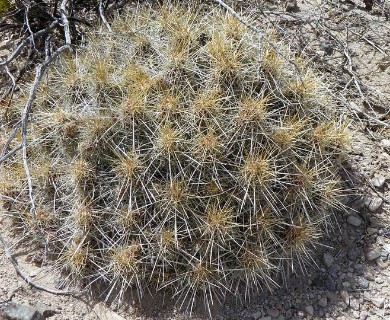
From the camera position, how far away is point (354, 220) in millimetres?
3051

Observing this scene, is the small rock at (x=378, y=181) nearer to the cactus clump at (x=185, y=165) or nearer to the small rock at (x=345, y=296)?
the cactus clump at (x=185, y=165)

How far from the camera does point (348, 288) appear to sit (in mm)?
2830

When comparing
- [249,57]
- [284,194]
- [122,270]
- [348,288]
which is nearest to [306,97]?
[249,57]

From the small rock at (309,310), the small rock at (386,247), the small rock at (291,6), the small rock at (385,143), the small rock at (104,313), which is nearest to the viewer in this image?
the small rock at (104,313)

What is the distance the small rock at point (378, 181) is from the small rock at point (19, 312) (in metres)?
2.02

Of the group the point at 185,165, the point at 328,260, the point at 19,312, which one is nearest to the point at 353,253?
the point at 328,260

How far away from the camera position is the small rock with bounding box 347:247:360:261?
294 centimetres

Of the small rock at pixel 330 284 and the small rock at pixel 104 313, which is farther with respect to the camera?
the small rock at pixel 330 284

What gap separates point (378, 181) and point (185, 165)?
4.41 feet

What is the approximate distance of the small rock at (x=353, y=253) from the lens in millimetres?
2938

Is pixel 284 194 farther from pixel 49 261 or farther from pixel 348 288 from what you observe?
pixel 49 261

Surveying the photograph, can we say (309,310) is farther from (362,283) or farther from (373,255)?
(373,255)

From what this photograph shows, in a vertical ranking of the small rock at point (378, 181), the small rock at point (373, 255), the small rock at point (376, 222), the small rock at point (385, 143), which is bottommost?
the small rock at point (373, 255)

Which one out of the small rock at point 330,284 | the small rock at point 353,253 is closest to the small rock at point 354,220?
the small rock at point 353,253
